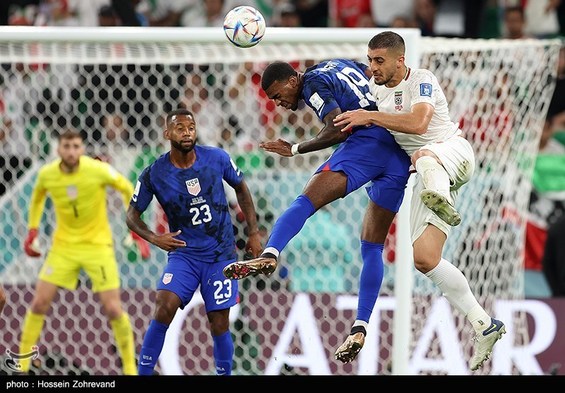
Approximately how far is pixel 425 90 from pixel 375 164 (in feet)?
1.96

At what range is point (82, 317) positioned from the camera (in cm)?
1213

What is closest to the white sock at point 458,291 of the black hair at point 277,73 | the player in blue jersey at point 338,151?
the player in blue jersey at point 338,151

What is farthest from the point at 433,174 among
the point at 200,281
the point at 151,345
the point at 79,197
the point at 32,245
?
the point at 79,197

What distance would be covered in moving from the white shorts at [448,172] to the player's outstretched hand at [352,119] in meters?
0.44

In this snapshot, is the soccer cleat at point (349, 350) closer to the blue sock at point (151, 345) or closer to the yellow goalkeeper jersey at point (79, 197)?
the blue sock at point (151, 345)

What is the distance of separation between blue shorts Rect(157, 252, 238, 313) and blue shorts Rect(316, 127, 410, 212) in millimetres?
1581

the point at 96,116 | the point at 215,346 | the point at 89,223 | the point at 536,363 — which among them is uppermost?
the point at 96,116

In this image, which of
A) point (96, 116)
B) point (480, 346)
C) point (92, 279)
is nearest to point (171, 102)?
point (96, 116)

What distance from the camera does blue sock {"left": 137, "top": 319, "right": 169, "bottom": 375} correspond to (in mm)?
9648

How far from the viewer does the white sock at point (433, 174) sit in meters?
7.90

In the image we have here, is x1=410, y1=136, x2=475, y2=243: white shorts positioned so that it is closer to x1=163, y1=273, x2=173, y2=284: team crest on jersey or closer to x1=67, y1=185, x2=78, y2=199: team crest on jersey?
x1=163, y1=273, x2=173, y2=284: team crest on jersey

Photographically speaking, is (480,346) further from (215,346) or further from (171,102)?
(171,102)

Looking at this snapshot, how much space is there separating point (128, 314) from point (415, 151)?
4.55 meters

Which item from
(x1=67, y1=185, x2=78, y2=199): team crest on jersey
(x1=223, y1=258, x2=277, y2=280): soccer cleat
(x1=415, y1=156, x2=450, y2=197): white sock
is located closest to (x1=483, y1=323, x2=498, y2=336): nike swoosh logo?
(x1=415, y1=156, x2=450, y2=197): white sock
